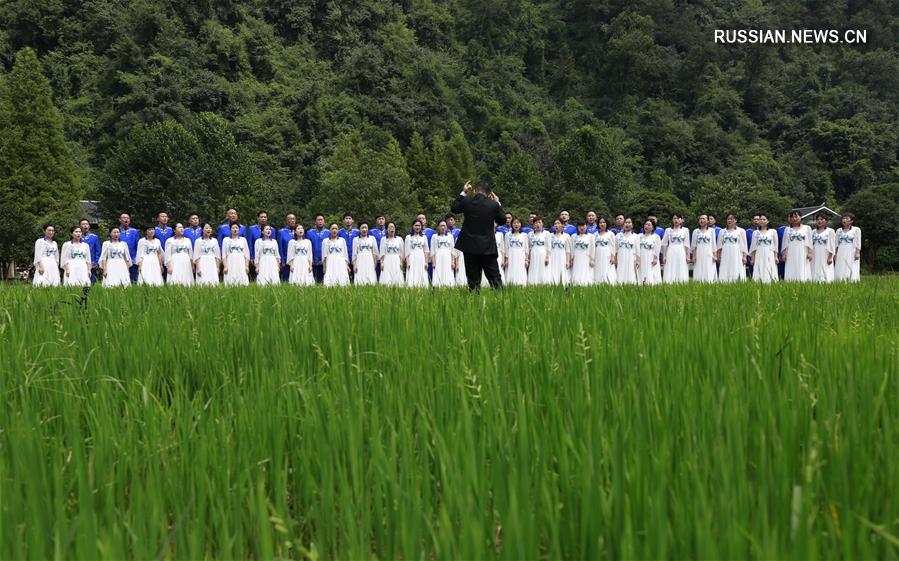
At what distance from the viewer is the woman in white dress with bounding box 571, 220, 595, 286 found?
63.3ft

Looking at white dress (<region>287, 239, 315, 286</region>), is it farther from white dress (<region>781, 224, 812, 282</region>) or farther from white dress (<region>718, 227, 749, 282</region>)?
white dress (<region>781, 224, 812, 282</region>)

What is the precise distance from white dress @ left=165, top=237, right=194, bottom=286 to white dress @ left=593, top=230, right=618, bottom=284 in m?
9.31

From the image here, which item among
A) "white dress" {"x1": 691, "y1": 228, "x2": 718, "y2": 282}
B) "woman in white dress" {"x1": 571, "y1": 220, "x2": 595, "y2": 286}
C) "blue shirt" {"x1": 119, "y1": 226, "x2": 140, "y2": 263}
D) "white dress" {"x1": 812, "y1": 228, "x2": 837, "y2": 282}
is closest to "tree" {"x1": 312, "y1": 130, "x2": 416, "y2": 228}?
"blue shirt" {"x1": 119, "y1": 226, "x2": 140, "y2": 263}

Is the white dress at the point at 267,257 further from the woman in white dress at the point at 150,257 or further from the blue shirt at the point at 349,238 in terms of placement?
the woman in white dress at the point at 150,257

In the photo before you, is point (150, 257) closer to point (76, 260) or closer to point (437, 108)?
point (76, 260)

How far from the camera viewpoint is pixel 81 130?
59062 mm

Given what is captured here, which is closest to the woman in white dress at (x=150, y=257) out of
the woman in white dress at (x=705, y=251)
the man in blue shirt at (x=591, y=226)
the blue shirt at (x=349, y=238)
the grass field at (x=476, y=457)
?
the blue shirt at (x=349, y=238)

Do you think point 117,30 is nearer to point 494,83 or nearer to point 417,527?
point 494,83

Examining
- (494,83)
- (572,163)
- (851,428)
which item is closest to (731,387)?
(851,428)

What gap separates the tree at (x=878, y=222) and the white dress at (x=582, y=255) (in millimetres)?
Result: 17218

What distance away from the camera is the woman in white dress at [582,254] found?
63.3 ft

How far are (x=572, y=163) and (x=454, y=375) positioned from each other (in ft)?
157

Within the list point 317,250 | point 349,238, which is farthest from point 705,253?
point 317,250

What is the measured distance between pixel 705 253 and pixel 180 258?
11629 millimetres
